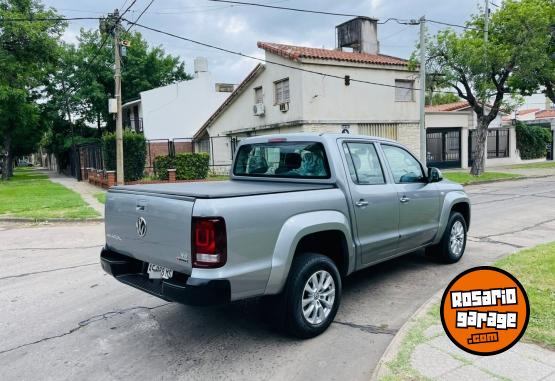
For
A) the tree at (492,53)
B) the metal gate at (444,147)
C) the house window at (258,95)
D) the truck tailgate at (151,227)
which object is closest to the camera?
the truck tailgate at (151,227)

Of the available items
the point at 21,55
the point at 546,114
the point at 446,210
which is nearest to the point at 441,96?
the point at 546,114

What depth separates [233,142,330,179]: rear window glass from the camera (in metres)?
4.63

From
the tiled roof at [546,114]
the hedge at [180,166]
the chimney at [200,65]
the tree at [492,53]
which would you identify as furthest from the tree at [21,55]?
the tiled roof at [546,114]

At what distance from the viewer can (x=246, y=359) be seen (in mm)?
3645

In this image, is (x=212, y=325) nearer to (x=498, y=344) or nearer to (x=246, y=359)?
(x=246, y=359)

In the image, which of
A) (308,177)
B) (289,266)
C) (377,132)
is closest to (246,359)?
(289,266)

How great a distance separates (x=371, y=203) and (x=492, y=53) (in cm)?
1708

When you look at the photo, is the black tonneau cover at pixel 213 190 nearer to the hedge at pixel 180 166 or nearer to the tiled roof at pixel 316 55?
the hedge at pixel 180 166

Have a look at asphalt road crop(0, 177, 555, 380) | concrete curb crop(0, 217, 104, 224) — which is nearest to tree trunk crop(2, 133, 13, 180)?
concrete curb crop(0, 217, 104, 224)

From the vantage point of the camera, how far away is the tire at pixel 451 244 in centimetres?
609

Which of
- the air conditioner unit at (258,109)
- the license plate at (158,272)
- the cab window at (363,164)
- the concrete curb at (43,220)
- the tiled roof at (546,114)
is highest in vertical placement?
the tiled roof at (546,114)

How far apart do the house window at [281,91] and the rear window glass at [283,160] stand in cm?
1607

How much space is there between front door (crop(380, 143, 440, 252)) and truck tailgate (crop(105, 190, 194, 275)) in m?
2.66

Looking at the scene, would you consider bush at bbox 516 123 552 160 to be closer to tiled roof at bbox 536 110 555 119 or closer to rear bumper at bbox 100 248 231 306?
tiled roof at bbox 536 110 555 119
